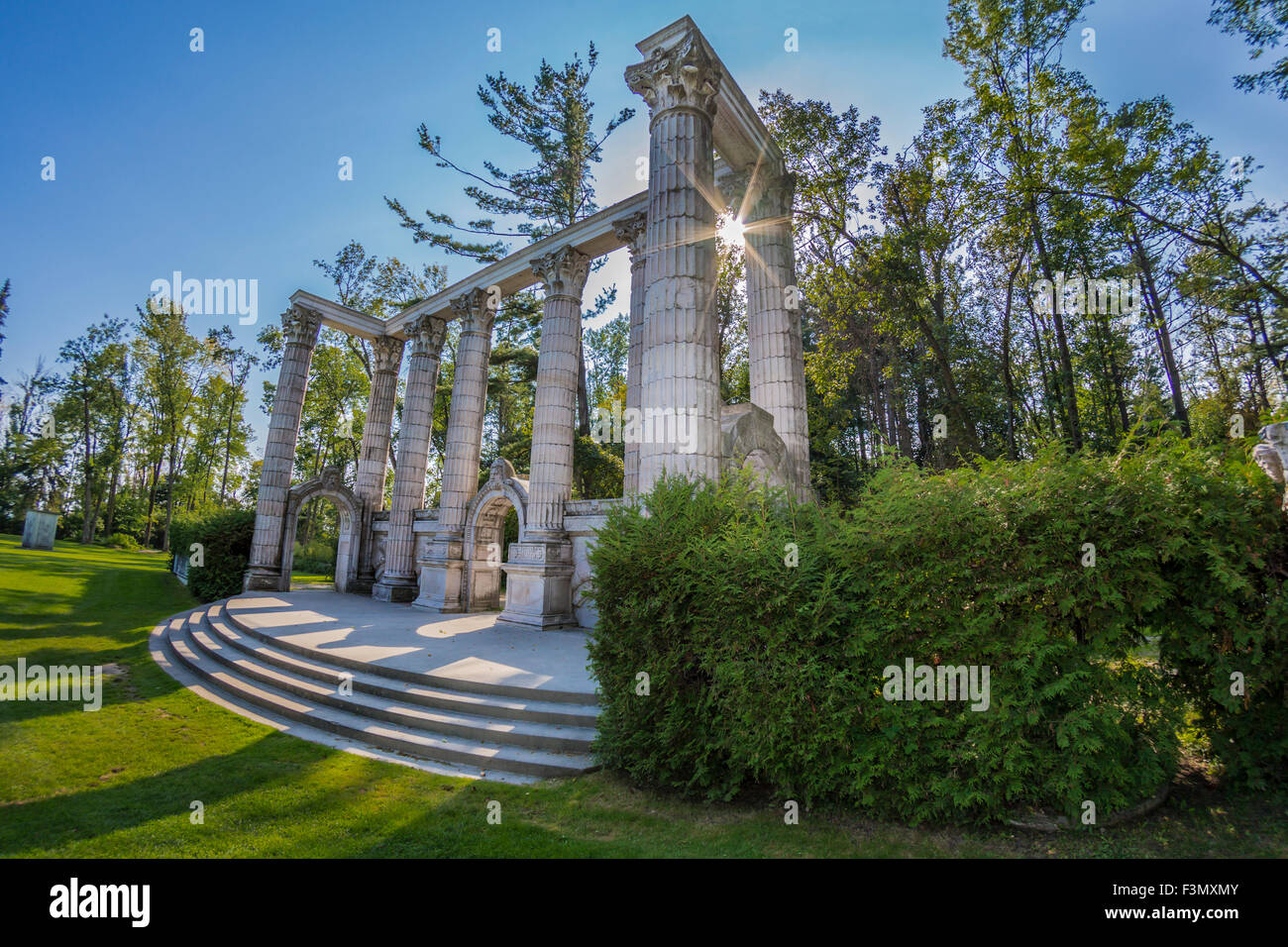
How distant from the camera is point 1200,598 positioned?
417 centimetres

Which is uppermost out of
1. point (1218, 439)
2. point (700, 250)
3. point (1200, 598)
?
point (700, 250)

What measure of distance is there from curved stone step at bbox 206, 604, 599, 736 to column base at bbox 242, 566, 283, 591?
396 inches

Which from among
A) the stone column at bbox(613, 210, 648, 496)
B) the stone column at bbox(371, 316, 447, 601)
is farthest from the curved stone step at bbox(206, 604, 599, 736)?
the stone column at bbox(371, 316, 447, 601)

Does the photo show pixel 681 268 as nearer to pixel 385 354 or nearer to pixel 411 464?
pixel 411 464

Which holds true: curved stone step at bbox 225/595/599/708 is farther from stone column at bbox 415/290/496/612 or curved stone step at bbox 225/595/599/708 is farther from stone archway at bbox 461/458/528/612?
stone archway at bbox 461/458/528/612

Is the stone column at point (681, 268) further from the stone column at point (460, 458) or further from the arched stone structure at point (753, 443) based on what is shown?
the stone column at point (460, 458)

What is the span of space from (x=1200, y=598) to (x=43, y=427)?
213 ft

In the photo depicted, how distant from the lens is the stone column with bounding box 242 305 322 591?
60.5 ft

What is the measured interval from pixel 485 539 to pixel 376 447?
8263mm

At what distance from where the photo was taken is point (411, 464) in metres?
18.9

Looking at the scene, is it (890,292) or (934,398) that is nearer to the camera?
(890,292)

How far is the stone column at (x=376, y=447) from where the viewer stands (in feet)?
65.9
